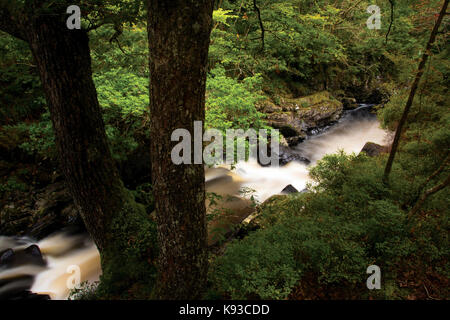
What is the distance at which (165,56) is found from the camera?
2156 millimetres

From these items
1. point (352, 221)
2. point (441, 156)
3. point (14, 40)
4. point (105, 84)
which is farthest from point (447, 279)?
point (14, 40)

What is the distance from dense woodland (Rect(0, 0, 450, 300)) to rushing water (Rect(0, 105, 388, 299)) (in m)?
0.55

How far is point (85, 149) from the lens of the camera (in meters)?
3.35

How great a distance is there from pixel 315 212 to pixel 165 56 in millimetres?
4278

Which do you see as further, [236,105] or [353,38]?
[353,38]

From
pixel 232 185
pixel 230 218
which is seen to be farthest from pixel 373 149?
pixel 230 218

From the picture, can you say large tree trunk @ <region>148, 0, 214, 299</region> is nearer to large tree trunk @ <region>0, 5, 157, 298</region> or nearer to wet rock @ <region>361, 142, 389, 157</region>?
large tree trunk @ <region>0, 5, 157, 298</region>

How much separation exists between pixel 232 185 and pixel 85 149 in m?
6.32

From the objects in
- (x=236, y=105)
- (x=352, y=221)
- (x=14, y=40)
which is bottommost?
(x=352, y=221)

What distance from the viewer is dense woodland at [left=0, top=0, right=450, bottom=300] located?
255cm

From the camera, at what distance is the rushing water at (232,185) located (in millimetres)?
5871

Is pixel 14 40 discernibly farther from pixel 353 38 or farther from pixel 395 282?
pixel 353 38

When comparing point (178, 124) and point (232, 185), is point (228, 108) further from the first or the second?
point (178, 124)

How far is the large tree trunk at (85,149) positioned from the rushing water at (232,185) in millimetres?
2831
